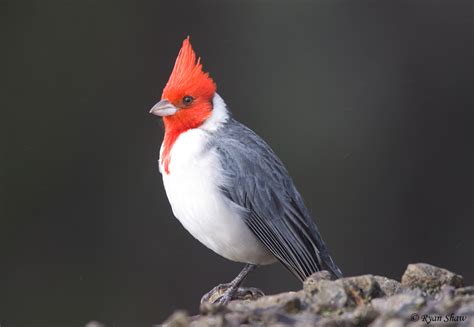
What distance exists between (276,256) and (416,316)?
4.61ft

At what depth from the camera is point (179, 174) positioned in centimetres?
453

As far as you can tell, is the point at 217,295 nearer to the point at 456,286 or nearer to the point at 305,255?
the point at 305,255

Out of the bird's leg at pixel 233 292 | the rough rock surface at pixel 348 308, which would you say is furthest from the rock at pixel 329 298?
the bird's leg at pixel 233 292

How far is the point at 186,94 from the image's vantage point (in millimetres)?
4820

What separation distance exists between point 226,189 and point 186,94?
58 cm

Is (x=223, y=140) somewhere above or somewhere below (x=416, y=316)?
above

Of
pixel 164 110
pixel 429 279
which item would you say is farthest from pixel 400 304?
pixel 164 110

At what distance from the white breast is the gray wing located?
0.17ft

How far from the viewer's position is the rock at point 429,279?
3.74 meters

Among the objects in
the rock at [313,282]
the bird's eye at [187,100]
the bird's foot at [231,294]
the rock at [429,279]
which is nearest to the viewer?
the rock at [313,282]

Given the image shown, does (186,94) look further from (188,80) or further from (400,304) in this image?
(400,304)

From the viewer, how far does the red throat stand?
15.7 feet

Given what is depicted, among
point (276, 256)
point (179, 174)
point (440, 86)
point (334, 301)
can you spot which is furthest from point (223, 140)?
point (440, 86)

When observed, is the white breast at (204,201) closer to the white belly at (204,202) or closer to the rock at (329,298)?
the white belly at (204,202)
